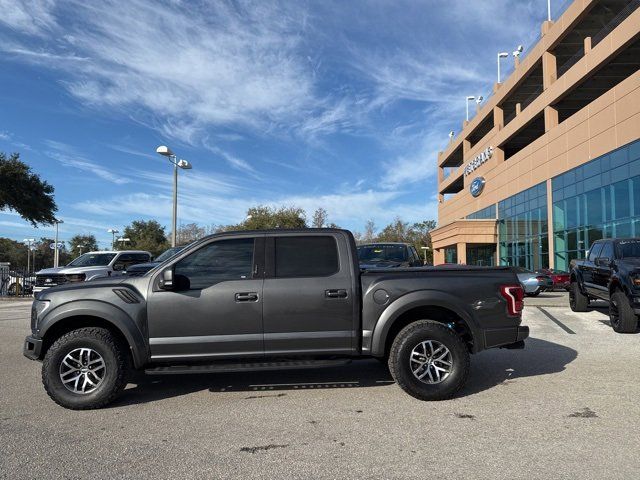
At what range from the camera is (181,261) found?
217 inches

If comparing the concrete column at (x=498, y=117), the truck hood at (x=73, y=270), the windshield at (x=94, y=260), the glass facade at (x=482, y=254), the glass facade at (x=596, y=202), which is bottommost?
the truck hood at (x=73, y=270)

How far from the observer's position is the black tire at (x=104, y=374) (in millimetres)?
5180

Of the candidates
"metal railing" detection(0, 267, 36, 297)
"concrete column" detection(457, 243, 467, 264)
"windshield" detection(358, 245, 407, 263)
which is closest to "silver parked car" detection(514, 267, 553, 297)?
"windshield" detection(358, 245, 407, 263)

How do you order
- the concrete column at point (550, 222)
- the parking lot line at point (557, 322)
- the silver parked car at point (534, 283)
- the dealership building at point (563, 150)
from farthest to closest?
the concrete column at point (550, 222) < the dealership building at point (563, 150) < the silver parked car at point (534, 283) < the parking lot line at point (557, 322)

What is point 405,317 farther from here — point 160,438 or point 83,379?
point 83,379

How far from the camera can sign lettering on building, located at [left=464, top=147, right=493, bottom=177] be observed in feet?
153

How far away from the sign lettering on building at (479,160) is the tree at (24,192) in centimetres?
3683

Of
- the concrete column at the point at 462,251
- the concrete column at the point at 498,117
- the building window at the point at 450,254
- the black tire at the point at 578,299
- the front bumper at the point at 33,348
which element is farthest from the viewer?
the building window at the point at 450,254

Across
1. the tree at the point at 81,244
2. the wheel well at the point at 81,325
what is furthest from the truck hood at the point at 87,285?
the tree at the point at 81,244

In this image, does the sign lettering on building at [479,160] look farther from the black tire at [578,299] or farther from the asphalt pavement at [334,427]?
the asphalt pavement at [334,427]

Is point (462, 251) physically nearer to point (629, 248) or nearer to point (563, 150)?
point (563, 150)

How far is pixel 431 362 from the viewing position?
5.44 m

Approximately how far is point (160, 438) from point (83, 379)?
4.86 feet

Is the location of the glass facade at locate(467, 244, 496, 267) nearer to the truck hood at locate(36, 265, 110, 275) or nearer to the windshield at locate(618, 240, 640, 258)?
the windshield at locate(618, 240, 640, 258)
